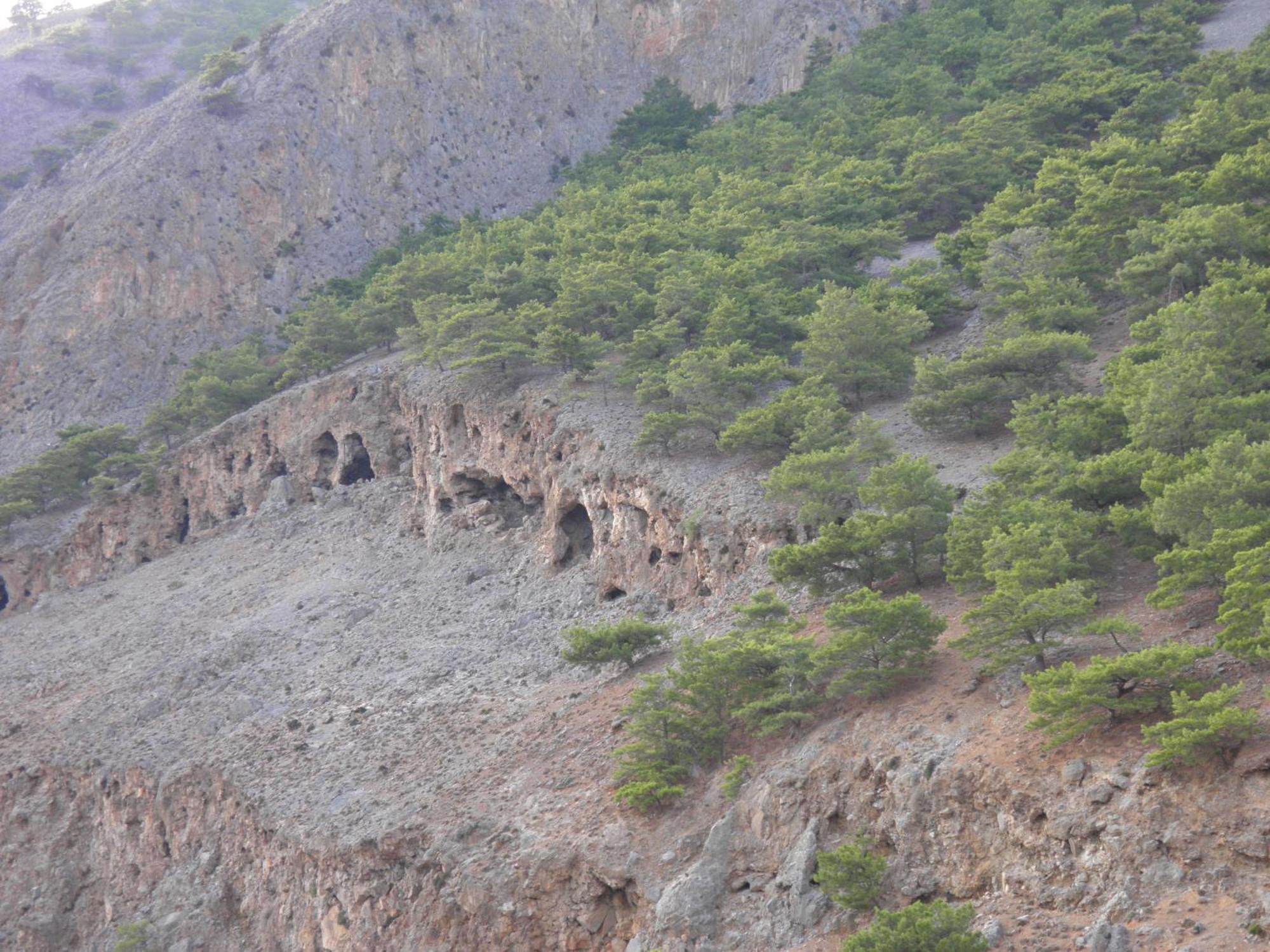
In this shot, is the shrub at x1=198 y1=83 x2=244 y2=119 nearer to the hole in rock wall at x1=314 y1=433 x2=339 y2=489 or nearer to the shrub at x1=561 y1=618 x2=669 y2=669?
the hole in rock wall at x1=314 y1=433 x2=339 y2=489

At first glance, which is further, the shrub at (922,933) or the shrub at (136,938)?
the shrub at (136,938)

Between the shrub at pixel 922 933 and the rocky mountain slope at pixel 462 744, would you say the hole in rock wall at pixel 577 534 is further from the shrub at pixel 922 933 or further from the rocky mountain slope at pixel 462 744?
the shrub at pixel 922 933

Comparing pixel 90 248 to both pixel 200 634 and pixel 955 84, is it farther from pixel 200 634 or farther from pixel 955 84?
pixel 955 84

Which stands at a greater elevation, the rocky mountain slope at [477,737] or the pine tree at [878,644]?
the pine tree at [878,644]

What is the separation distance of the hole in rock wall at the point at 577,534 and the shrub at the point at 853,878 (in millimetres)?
19875

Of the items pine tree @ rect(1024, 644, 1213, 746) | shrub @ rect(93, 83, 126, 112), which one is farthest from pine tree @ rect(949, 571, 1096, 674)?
shrub @ rect(93, 83, 126, 112)

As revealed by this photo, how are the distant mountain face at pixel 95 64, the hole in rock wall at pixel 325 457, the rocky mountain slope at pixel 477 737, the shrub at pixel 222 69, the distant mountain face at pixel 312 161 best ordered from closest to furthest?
the rocky mountain slope at pixel 477 737, the hole in rock wall at pixel 325 457, the distant mountain face at pixel 312 161, the shrub at pixel 222 69, the distant mountain face at pixel 95 64

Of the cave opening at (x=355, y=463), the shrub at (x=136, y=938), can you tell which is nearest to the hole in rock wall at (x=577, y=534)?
the cave opening at (x=355, y=463)

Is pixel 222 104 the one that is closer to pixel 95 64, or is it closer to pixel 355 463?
pixel 355 463

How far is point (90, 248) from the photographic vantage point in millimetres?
64438

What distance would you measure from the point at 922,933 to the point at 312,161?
210 feet

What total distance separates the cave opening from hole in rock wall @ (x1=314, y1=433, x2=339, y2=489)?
0.69m

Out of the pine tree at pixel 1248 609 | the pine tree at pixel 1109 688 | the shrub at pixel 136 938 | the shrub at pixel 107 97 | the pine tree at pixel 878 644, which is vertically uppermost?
the shrub at pixel 107 97

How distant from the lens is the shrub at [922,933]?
1518 centimetres
